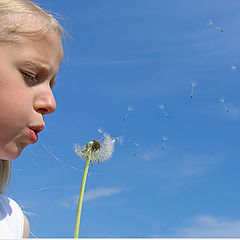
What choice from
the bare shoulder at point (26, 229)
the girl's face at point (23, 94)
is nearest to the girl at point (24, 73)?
the girl's face at point (23, 94)

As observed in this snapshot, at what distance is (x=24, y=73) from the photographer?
1791 mm

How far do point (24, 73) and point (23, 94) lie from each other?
10 centimetres

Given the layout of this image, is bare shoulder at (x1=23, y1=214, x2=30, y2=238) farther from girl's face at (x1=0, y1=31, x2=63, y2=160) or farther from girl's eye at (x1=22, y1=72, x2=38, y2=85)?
girl's eye at (x1=22, y1=72, x2=38, y2=85)

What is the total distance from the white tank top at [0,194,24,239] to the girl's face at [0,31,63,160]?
0.50 m

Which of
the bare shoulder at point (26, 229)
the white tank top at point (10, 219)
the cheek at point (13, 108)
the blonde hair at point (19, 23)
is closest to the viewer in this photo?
the cheek at point (13, 108)

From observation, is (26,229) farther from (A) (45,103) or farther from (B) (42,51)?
(B) (42,51)

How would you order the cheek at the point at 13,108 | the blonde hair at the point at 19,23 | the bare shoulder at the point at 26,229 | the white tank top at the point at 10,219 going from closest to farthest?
the cheek at the point at 13,108 < the blonde hair at the point at 19,23 < the white tank top at the point at 10,219 < the bare shoulder at the point at 26,229

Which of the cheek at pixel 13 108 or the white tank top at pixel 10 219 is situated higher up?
the cheek at pixel 13 108

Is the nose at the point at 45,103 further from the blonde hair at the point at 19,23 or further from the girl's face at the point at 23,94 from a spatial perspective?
the blonde hair at the point at 19,23

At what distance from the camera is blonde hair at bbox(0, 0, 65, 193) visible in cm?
189

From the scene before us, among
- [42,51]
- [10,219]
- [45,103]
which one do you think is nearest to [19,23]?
[42,51]

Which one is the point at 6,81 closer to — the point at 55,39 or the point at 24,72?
the point at 24,72

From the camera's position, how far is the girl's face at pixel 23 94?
1739 millimetres

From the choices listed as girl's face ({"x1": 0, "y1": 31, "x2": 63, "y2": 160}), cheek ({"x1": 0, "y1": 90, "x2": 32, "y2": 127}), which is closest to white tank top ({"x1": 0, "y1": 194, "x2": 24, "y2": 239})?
girl's face ({"x1": 0, "y1": 31, "x2": 63, "y2": 160})
